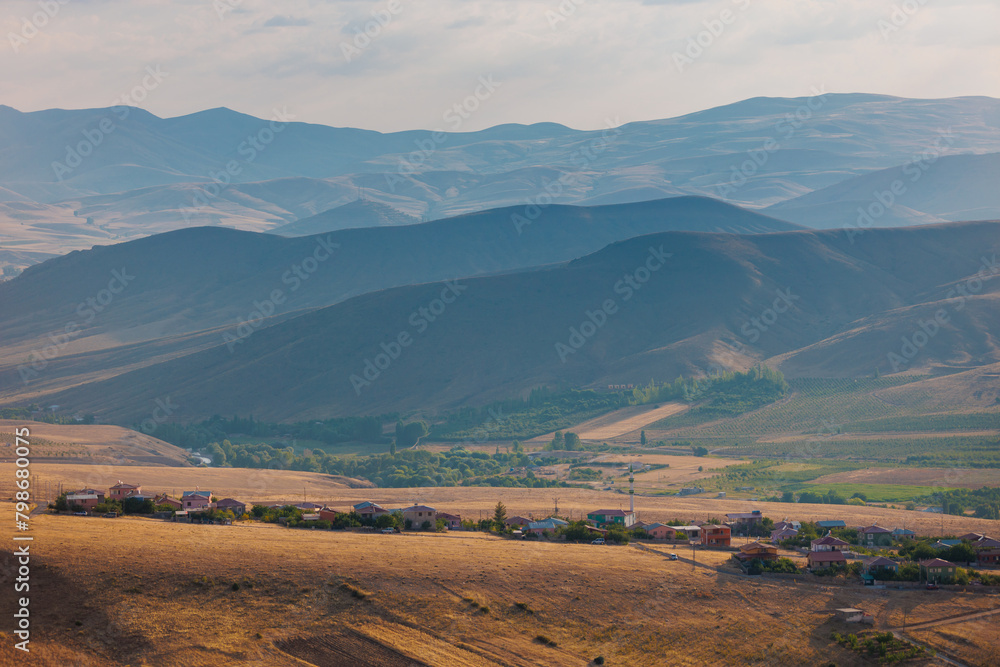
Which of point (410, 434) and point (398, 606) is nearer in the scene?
point (398, 606)

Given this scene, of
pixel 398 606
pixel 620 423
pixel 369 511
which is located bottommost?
pixel 398 606

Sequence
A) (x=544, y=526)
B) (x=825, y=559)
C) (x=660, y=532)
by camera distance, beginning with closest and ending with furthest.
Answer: (x=825, y=559) → (x=660, y=532) → (x=544, y=526)

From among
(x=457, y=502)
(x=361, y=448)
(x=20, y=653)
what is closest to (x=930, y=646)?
(x=20, y=653)

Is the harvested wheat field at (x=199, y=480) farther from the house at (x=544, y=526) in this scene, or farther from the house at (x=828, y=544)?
the house at (x=828, y=544)

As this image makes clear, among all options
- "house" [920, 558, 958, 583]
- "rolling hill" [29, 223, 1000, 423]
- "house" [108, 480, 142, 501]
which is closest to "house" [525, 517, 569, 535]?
"house" [920, 558, 958, 583]

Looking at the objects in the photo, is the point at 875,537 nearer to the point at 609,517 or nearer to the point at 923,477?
the point at 609,517

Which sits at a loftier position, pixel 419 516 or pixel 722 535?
pixel 419 516

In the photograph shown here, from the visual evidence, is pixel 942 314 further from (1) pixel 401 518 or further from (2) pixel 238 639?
(2) pixel 238 639

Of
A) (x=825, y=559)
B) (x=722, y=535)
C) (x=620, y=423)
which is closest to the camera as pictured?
(x=825, y=559)

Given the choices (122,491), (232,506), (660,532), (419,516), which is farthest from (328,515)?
(660,532)
